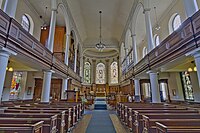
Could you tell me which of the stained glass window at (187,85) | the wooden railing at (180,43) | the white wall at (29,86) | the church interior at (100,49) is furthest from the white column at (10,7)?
the stained glass window at (187,85)

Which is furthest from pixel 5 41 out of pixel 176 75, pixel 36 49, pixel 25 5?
pixel 176 75

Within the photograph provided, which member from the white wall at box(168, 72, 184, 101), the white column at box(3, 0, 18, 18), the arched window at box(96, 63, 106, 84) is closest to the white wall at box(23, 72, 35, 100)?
the white column at box(3, 0, 18, 18)

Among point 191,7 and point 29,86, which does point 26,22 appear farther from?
point 191,7

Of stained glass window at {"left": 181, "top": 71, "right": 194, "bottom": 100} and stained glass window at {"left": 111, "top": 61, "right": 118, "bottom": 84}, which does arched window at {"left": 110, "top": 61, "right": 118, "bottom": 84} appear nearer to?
stained glass window at {"left": 111, "top": 61, "right": 118, "bottom": 84}

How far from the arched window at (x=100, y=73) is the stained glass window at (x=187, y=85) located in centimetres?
1336

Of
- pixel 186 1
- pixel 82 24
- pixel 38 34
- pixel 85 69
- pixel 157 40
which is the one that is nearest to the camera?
pixel 186 1

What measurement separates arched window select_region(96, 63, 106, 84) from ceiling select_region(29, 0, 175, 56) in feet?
22.7

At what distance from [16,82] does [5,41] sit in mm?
8013

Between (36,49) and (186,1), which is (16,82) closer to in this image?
(36,49)

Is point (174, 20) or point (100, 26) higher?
point (100, 26)

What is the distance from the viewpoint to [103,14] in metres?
13.0

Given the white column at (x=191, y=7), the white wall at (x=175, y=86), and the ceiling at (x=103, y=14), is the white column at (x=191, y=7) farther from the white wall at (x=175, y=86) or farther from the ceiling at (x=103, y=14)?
the white wall at (x=175, y=86)

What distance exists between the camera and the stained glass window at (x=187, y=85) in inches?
389

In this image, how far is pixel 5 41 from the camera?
3834 millimetres
